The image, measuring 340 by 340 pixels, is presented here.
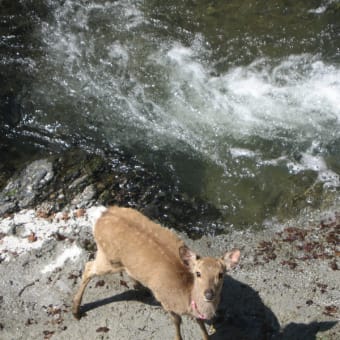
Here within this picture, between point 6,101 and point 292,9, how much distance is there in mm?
7268

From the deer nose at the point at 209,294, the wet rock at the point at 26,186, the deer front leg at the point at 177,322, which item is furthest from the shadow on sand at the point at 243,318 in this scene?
the wet rock at the point at 26,186

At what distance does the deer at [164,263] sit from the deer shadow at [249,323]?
0.54 metres

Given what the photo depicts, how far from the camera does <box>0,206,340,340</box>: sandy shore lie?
827cm

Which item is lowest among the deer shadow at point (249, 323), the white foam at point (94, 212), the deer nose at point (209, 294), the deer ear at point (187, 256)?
the white foam at point (94, 212)

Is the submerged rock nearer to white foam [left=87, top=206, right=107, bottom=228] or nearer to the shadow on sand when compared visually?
white foam [left=87, top=206, right=107, bottom=228]

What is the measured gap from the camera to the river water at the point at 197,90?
35.7ft

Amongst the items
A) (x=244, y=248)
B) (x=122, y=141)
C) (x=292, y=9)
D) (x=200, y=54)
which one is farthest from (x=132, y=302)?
(x=292, y=9)

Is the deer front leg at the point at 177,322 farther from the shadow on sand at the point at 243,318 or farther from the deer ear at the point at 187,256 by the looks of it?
the deer ear at the point at 187,256

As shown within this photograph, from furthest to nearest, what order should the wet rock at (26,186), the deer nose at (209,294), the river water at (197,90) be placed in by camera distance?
the river water at (197,90)
the wet rock at (26,186)
the deer nose at (209,294)

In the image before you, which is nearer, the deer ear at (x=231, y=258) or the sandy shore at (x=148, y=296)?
the deer ear at (x=231, y=258)

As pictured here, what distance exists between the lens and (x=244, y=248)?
9.55m

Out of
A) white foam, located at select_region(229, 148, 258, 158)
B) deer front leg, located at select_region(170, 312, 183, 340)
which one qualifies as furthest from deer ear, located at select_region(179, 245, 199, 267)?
white foam, located at select_region(229, 148, 258, 158)

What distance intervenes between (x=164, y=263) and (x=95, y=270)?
1299mm

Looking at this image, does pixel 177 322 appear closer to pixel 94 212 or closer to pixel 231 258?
pixel 231 258
